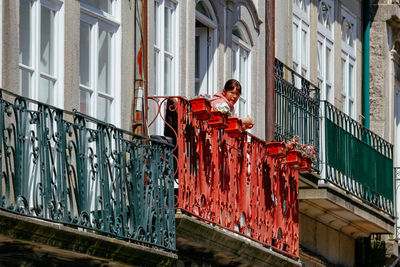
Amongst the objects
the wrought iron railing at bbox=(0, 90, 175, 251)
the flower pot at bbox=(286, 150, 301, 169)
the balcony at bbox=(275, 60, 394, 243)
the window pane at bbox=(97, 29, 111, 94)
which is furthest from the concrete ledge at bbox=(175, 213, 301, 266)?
the balcony at bbox=(275, 60, 394, 243)

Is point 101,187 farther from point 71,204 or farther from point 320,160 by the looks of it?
point 320,160

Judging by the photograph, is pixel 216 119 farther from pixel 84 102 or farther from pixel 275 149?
pixel 275 149

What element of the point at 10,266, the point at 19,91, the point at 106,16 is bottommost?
the point at 10,266

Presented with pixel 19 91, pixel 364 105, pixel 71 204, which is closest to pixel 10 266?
pixel 71 204

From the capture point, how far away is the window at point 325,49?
964 inches

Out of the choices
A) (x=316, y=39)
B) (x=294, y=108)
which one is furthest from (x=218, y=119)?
(x=316, y=39)

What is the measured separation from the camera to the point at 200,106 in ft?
51.6

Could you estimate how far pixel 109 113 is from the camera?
1582cm

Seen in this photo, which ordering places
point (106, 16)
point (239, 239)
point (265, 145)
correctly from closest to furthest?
point (106, 16)
point (239, 239)
point (265, 145)

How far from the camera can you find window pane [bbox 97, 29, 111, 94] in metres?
15.7

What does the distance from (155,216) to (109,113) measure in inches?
59.1

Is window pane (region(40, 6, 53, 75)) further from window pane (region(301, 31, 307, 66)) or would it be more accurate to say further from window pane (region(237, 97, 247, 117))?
window pane (region(301, 31, 307, 66))

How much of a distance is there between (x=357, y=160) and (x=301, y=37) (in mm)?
1956

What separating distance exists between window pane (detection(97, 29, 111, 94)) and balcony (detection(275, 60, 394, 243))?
560 cm
